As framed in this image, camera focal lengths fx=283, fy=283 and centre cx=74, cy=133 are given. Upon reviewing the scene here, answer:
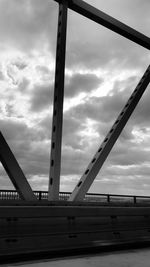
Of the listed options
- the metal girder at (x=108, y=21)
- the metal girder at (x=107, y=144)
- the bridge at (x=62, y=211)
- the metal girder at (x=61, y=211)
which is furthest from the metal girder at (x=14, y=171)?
the metal girder at (x=108, y=21)

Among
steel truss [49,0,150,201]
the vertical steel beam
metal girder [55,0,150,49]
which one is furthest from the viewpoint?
metal girder [55,0,150,49]

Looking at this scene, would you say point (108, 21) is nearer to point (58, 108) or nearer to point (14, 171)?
point (58, 108)

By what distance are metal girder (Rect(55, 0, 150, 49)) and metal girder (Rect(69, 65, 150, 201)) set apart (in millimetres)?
1454

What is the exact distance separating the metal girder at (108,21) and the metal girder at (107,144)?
1.45 metres

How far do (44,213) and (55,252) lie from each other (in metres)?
0.53

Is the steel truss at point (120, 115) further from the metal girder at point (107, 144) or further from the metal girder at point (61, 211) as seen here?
the metal girder at point (61, 211)

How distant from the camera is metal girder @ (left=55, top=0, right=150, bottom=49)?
283 inches

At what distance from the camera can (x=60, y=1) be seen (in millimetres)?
6809

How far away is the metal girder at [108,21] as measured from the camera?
7191mm

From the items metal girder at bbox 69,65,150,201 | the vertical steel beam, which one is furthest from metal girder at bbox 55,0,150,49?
metal girder at bbox 69,65,150,201

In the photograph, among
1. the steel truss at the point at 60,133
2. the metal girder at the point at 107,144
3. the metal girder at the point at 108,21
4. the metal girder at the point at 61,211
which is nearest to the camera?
the metal girder at the point at 61,211

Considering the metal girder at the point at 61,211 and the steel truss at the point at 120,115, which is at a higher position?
the steel truss at the point at 120,115

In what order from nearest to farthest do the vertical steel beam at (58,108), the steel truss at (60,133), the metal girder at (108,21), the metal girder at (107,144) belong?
the steel truss at (60,133) → the vertical steel beam at (58,108) → the metal girder at (107,144) → the metal girder at (108,21)

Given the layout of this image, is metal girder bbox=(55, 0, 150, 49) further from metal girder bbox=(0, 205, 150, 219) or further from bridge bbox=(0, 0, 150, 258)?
metal girder bbox=(0, 205, 150, 219)
